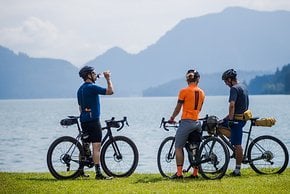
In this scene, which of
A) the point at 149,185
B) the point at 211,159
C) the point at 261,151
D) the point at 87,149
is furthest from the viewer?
the point at 261,151

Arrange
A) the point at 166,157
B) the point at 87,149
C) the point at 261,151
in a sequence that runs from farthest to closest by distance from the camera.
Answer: the point at 261,151 → the point at 166,157 → the point at 87,149

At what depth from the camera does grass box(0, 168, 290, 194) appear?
40.8 feet

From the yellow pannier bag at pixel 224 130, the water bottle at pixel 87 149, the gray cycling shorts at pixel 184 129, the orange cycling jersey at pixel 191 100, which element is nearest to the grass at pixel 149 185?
the water bottle at pixel 87 149

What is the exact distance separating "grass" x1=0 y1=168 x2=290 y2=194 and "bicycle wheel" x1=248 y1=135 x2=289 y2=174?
15.8 inches

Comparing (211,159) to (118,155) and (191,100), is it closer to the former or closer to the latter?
(191,100)

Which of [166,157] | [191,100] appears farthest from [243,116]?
[166,157]

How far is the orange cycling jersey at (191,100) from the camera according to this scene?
14.2m

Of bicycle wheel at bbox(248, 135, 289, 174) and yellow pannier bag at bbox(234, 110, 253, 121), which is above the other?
yellow pannier bag at bbox(234, 110, 253, 121)

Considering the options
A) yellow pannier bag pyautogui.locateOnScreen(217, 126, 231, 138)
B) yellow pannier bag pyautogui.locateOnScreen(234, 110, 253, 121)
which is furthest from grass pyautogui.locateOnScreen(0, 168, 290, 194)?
yellow pannier bag pyautogui.locateOnScreen(234, 110, 253, 121)

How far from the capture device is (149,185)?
13.3 metres

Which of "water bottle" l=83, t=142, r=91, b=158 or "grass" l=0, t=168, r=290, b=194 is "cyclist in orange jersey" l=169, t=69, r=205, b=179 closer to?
"grass" l=0, t=168, r=290, b=194

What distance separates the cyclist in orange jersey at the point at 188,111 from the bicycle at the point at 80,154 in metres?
1.25

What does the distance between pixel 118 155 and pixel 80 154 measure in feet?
3.18

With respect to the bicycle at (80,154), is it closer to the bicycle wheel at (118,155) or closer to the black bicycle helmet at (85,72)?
the bicycle wheel at (118,155)
